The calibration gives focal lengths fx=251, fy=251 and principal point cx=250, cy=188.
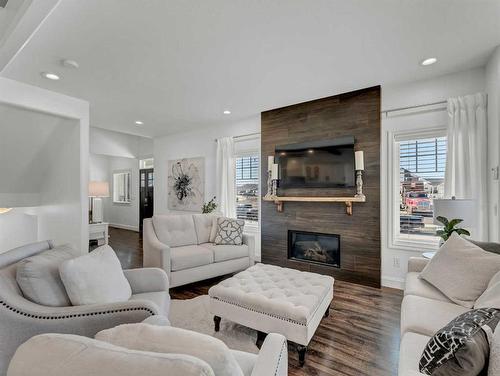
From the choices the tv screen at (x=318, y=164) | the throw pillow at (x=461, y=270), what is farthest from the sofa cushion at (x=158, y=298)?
the tv screen at (x=318, y=164)

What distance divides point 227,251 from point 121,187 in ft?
21.0

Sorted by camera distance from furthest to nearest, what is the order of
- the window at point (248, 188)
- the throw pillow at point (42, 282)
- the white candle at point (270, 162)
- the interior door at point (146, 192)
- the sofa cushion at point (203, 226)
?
the interior door at point (146, 192), the window at point (248, 188), the white candle at point (270, 162), the sofa cushion at point (203, 226), the throw pillow at point (42, 282)

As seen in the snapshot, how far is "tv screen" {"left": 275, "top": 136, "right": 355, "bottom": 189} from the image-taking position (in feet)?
11.6

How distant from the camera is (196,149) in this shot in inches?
217

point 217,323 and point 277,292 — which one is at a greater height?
point 277,292

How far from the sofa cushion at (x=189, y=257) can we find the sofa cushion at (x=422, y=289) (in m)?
2.23

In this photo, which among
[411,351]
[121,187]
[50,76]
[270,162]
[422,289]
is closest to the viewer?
[411,351]

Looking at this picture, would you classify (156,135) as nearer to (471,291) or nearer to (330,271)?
(330,271)

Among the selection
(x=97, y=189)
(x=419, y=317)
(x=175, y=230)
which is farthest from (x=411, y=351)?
(x=97, y=189)

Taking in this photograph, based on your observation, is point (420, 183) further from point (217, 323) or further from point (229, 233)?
point (217, 323)

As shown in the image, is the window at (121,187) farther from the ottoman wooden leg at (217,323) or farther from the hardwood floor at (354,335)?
the ottoman wooden leg at (217,323)

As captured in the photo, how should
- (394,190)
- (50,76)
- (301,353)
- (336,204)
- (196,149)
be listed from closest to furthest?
(301,353) < (50,76) < (394,190) < (336,204) < (196,149)

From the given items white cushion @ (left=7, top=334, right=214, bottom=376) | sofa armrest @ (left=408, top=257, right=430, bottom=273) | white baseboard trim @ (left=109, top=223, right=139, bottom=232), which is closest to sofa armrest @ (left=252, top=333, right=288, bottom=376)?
white cushion @ (left=7, top=334, right=214, bottom=376)

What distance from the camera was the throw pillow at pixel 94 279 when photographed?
1.38 metres
